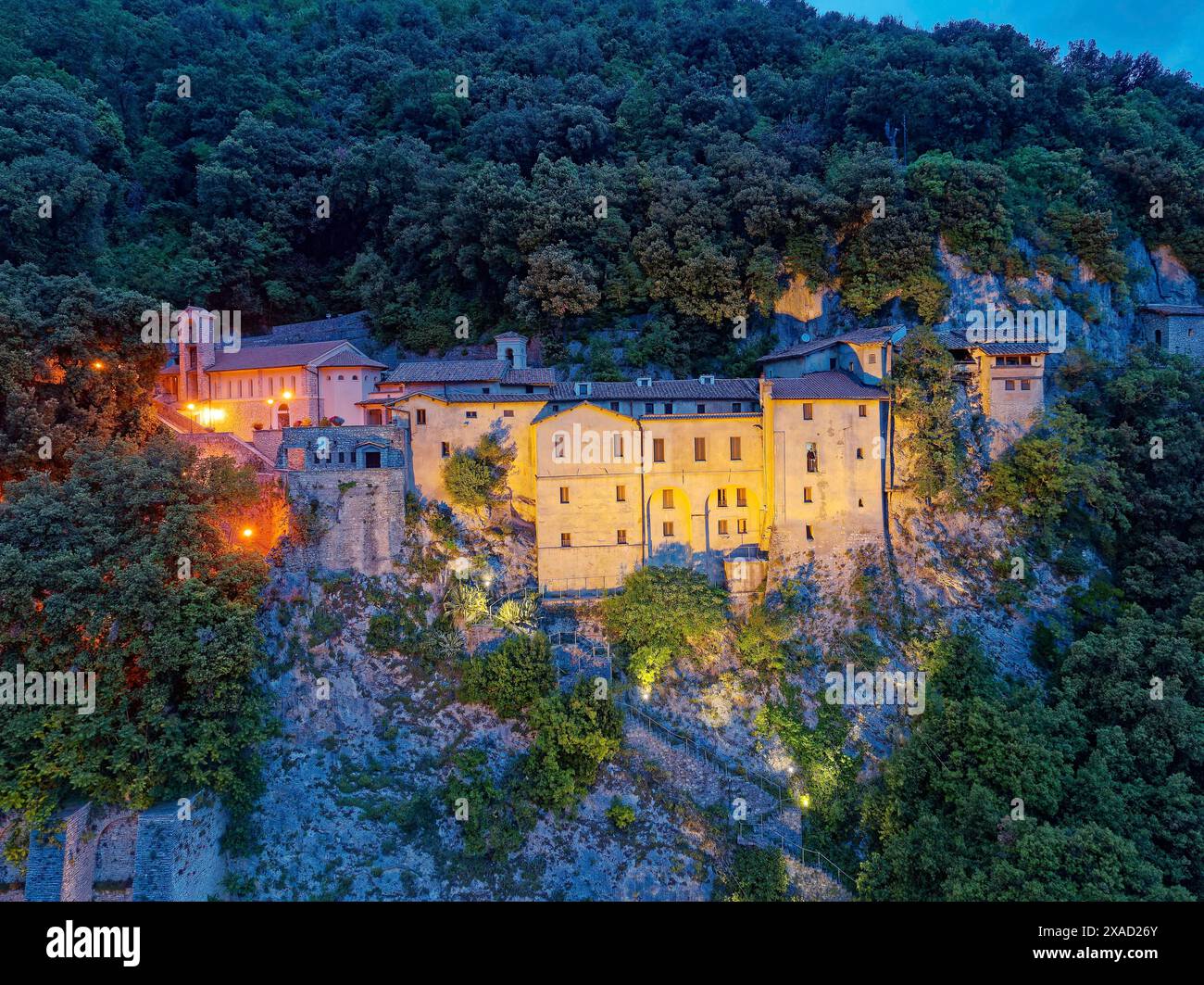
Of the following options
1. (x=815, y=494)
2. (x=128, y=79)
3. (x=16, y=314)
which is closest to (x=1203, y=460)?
(x=815, y=494)

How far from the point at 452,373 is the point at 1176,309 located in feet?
117

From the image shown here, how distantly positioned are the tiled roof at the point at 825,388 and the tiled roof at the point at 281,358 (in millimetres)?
19863

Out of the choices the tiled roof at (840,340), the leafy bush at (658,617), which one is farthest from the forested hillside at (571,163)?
the leafy bush at (658,617)

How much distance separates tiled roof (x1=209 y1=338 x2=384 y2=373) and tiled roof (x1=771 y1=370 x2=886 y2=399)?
19.9 metres

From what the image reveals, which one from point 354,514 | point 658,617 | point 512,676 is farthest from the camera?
point 354,514

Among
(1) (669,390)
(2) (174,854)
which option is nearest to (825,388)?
(1) (669,390)

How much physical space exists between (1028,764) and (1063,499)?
12.3 metres

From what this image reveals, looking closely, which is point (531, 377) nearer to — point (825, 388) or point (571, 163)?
point (825, 388)

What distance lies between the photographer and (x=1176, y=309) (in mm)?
33344

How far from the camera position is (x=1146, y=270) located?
116 ft

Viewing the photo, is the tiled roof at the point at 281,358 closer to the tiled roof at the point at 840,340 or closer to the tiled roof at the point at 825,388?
the tiled roof at the point at 840,340

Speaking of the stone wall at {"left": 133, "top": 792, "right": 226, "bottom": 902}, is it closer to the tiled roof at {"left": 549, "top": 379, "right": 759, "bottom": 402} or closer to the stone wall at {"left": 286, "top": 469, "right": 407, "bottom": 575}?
the stone wall at {"left": 286, "top": 469, "right": 407, "bottom": 575}
